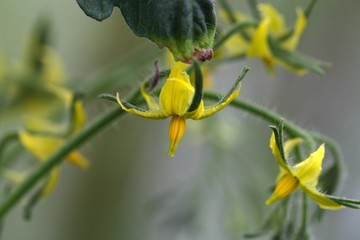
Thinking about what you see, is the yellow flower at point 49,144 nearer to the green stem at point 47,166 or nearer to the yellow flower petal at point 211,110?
the green stem at point 47,166

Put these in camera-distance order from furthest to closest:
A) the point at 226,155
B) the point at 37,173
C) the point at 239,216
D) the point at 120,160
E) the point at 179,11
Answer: the point at 120,160, the point at 226,155, the point at 239,216, the point at 37,173, the point at 179,11

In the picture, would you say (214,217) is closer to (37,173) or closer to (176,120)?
(37,173)

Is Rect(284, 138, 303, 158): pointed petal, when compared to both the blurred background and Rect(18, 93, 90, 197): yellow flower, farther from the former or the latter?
Rect(18, 93, 90, 197): yellow flower

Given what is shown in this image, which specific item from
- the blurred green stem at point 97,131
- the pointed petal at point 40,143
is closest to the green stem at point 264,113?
the blurred green stem at point 97,131

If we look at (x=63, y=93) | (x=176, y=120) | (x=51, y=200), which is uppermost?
(x=176, y=120)

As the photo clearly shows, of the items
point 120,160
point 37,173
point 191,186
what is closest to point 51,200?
point 120,160

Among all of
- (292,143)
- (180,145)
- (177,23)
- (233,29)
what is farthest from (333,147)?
(180,145)
